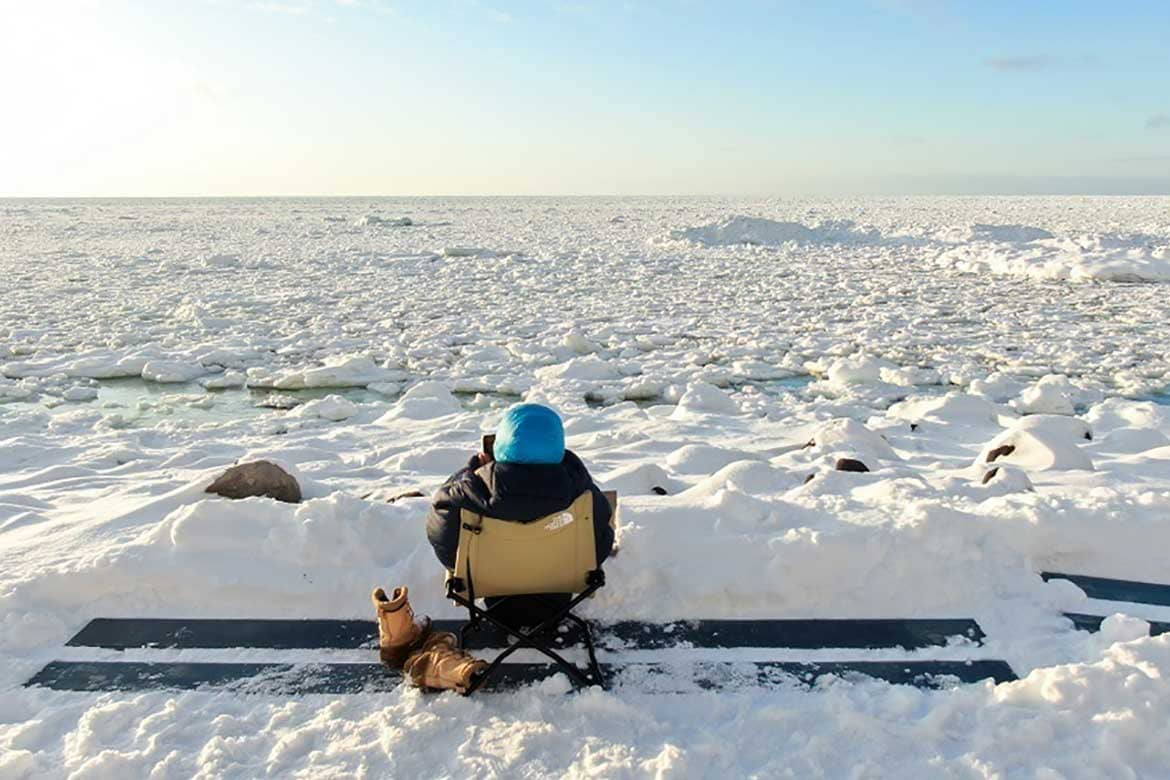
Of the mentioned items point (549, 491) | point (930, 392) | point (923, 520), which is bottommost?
point (930, 392)

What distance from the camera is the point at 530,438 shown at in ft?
8.67

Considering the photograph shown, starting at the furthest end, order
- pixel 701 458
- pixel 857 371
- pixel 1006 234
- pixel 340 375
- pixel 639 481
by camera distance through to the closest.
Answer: pixel 1006 234, pixel 340 375, pixel 857 371, pixel 701 458, pixel 639 481

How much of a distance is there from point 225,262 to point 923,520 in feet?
66.5

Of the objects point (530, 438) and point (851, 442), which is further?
point (851, 442)

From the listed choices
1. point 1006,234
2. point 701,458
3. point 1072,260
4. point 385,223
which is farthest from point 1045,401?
point 385,223

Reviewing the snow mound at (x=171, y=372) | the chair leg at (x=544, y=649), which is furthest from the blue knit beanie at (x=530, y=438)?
the snow mound at (x=171, y=372)

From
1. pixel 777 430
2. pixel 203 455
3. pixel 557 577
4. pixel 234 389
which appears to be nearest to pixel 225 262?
pixel 234 389

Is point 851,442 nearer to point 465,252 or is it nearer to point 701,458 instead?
point 701,458

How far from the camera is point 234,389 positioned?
8.43m

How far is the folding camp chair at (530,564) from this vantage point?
271 centimetres

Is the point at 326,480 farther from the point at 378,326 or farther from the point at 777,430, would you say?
the point at 378,326

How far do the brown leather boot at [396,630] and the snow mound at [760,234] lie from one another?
2475 cm

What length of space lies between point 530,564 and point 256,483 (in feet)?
7.18

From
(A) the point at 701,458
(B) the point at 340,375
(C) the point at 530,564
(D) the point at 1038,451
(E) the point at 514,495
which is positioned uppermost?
(E) the point at 514,495
